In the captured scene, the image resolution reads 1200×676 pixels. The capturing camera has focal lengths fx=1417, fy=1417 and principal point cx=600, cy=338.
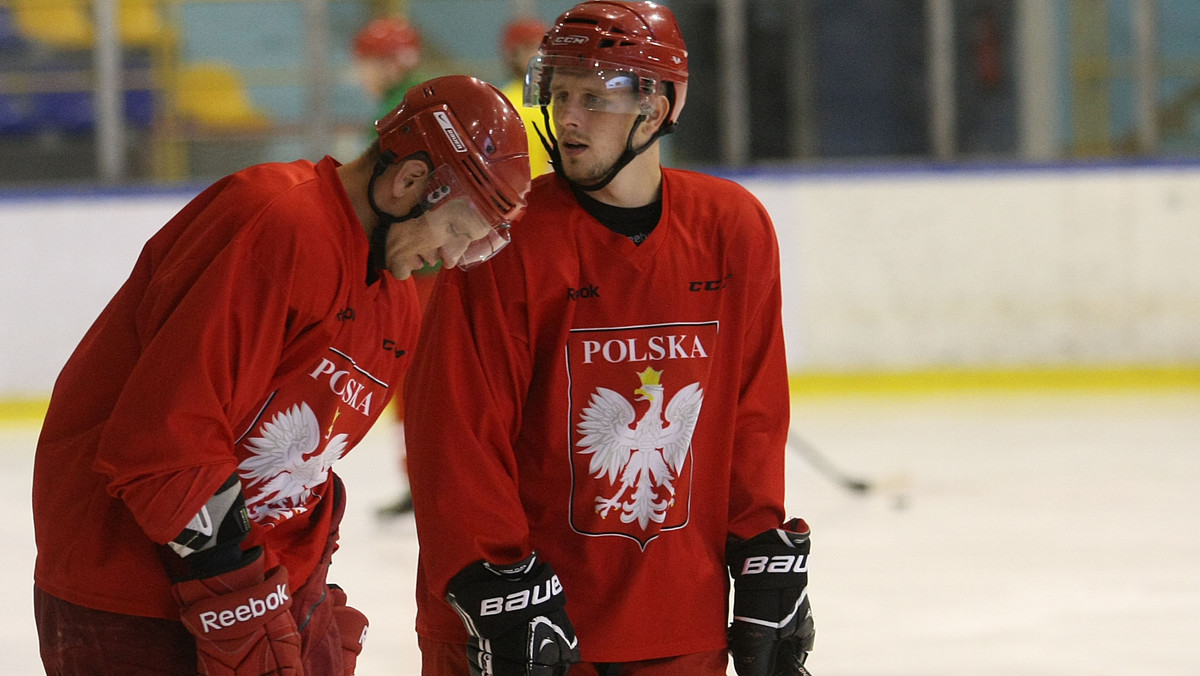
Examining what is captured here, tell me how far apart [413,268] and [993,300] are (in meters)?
5.25

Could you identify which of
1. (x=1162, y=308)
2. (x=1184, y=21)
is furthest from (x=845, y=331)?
(x=1184, y=21)

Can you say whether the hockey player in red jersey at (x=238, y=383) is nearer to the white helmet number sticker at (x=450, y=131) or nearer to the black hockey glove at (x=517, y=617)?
the white helmet number sticker at (x=450, y=131)

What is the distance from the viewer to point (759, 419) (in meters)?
1.70

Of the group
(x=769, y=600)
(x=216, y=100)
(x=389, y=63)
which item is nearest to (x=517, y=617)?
(x=769, y=600)

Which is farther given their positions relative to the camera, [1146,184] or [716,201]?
[1146,184]

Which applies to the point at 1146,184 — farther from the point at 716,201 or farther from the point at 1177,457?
the point at 716,201

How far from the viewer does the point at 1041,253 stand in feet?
20.9

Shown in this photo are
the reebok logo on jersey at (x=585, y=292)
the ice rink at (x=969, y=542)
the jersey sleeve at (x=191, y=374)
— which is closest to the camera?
the jersey sleeve at (x=191, y=374)

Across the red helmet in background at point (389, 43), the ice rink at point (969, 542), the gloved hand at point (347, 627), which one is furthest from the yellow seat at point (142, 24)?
the gloved hand at point (347, 627)

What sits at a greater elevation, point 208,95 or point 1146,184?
point 208,95

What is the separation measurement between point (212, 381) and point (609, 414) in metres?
0.46

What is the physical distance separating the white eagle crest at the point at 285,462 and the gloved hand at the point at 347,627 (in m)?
0.28

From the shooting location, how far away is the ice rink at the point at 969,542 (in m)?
2.87

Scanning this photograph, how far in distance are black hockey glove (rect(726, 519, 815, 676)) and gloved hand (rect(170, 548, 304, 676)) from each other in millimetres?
539
